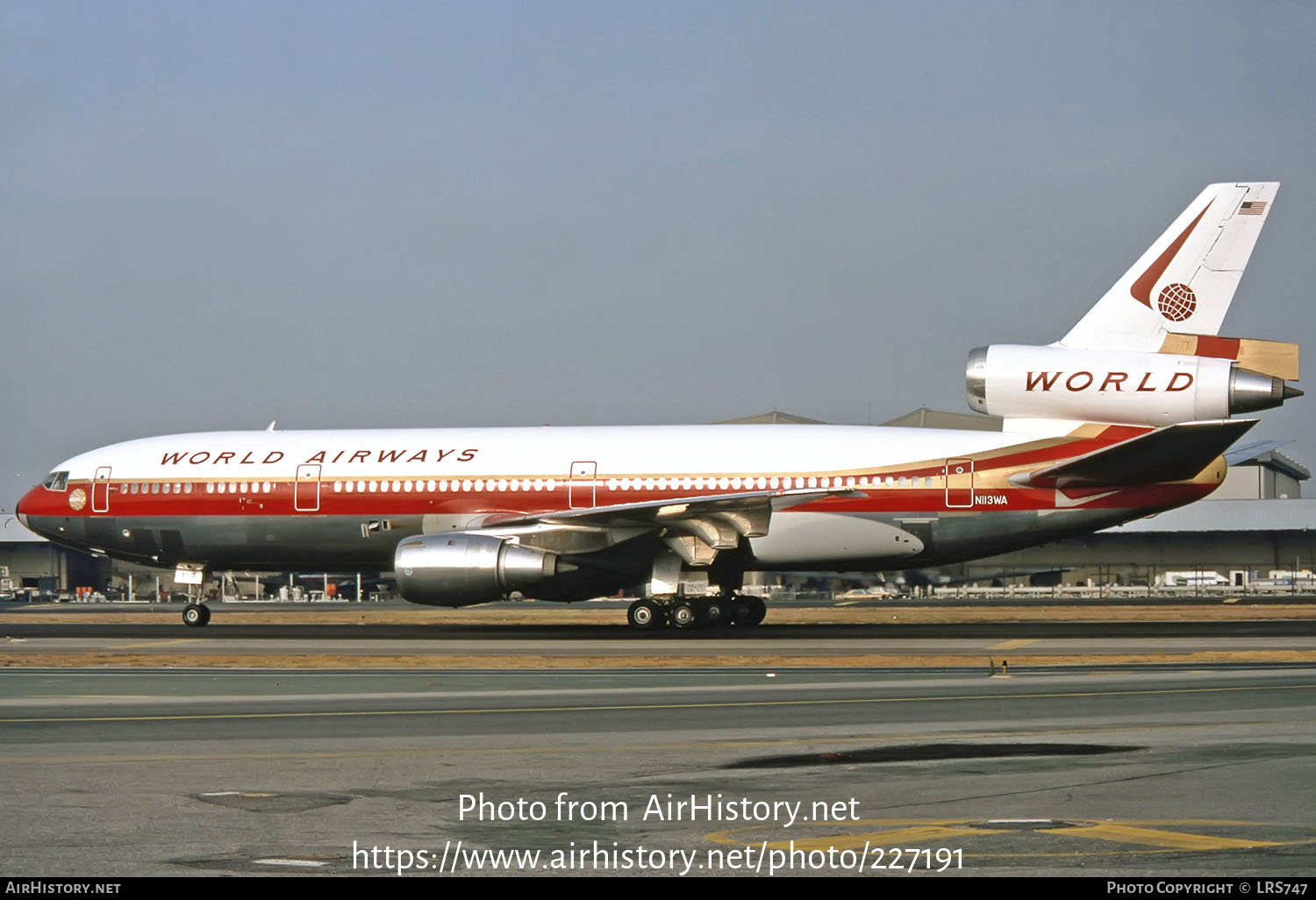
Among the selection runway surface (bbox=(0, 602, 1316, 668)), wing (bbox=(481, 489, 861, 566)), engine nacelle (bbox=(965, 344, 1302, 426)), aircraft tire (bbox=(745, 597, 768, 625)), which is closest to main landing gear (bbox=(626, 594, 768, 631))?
aircraft tire (bbox=(745, 597, 768, 625))

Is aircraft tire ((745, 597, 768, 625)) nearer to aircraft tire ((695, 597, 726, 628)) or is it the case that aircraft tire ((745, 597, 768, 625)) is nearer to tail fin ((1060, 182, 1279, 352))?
aircraft tire ((695, 597, 726, 628))

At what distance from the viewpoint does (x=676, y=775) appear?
1094 cm

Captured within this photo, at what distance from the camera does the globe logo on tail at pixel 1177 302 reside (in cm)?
3014

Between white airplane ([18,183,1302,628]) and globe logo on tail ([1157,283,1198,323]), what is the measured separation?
0.04 m

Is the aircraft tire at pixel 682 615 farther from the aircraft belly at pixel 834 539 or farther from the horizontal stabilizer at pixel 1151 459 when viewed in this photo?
the horizontal stabilizer at pixel 1151 459

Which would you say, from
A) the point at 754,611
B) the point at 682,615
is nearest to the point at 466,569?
the point at 682,615

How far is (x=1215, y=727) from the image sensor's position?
13484mm

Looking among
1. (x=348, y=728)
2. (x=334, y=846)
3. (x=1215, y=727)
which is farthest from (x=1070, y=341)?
(x=334, y=846)

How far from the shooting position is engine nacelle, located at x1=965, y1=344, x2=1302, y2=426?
95.6 ft

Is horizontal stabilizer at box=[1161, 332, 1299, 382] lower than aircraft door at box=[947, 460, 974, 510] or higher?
higher

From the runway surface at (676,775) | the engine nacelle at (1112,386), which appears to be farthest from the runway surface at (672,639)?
the engine nacelle at (1112,386)

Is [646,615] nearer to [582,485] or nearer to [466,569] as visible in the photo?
[582,485]
